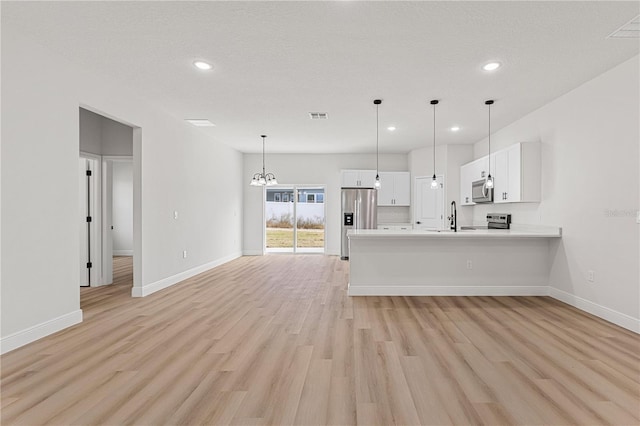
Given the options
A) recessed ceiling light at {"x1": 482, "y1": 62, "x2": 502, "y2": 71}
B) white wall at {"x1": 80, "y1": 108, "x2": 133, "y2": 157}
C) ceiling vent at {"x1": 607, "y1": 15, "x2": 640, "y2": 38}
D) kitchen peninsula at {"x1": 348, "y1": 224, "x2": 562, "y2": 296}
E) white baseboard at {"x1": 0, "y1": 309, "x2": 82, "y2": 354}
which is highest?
ceiling vent at {"x1": 607, "y1": 15, "x2": 640, "y2": 38}

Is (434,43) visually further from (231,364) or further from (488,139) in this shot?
(488,139)

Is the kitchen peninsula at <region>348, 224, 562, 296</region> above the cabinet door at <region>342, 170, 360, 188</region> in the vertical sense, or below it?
below

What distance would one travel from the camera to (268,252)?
9.04m

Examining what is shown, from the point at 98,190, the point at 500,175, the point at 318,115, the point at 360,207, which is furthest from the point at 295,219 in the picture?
the point at 500,175

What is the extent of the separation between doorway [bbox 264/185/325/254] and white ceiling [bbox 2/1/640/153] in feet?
13.3

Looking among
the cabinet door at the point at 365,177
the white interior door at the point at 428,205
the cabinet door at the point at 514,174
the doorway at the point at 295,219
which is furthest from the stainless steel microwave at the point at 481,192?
the doorway at the point at 295,219

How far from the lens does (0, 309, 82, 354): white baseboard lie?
2707 mm

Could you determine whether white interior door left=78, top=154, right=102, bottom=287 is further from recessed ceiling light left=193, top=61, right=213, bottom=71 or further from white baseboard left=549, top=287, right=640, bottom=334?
white baseboard left=549, top=287, right=640, bottom=334

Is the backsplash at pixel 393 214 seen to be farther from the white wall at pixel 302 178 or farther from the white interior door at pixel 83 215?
the white interior door at pixel 83 215

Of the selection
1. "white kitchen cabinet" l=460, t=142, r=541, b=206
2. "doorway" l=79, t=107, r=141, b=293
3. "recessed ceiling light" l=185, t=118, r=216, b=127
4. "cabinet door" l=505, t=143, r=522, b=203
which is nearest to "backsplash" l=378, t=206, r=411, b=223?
"white kitchen cabinet" l=460, t=142, r=541, b=206

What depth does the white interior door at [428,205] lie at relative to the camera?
7.39 meters

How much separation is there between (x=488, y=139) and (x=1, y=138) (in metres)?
7.17

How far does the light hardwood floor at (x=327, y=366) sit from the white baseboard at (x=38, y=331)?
0.08 metres

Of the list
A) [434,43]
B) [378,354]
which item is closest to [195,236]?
[378,354]
